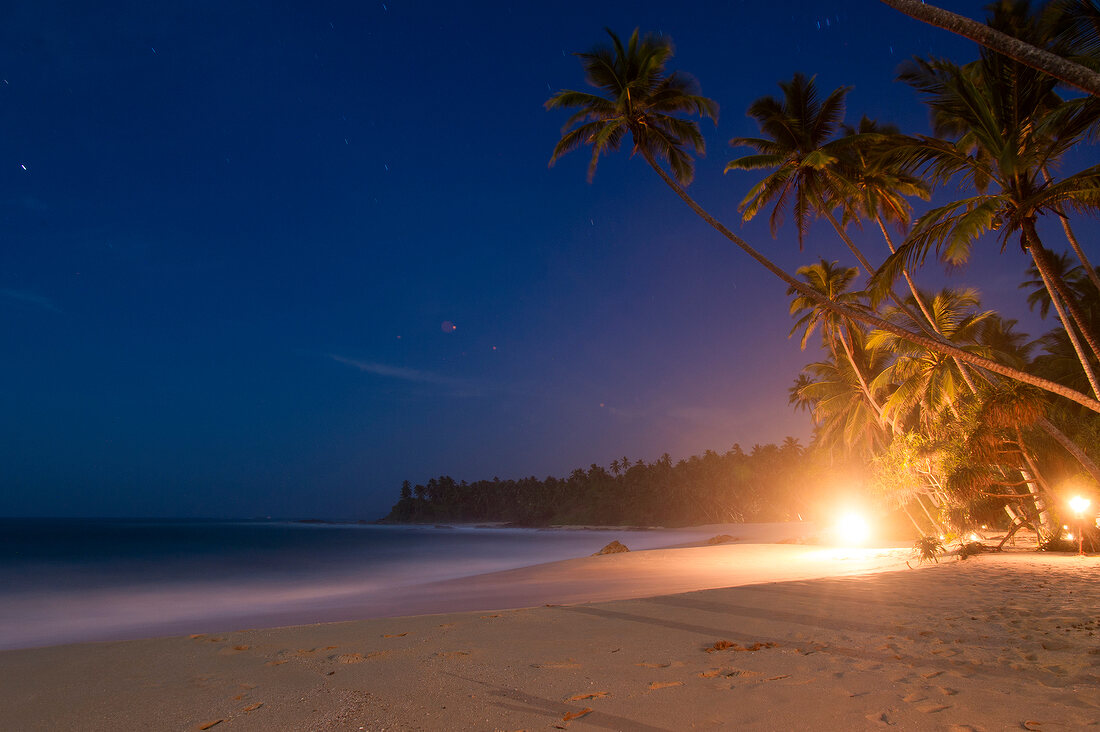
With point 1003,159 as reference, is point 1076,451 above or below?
below

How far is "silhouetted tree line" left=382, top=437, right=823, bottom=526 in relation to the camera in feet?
240

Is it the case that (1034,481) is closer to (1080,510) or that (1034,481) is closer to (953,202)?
A: (1080,510)

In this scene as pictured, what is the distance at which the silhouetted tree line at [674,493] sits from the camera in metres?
73.2

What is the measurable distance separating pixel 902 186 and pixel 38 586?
123ft

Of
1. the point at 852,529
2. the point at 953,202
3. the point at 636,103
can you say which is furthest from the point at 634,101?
the point at 852,529

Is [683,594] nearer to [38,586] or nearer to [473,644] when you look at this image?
[473,644]

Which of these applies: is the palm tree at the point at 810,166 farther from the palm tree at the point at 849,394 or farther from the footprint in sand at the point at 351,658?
the footprint in sand at the point at 351,658

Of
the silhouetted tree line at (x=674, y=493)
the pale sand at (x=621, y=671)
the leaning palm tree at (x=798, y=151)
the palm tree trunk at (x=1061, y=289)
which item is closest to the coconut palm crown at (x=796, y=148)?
the leaning palm tree at (x=798, y=151)

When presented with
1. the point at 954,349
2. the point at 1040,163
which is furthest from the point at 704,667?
the point at 1040,163

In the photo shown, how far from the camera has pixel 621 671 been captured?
4047 millimetres

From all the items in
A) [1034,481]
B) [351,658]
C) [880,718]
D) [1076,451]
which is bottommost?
[351,658]

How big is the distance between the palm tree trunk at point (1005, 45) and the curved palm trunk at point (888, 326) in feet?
18.2

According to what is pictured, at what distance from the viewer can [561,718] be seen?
10.2ft

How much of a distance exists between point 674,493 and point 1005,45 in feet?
288
